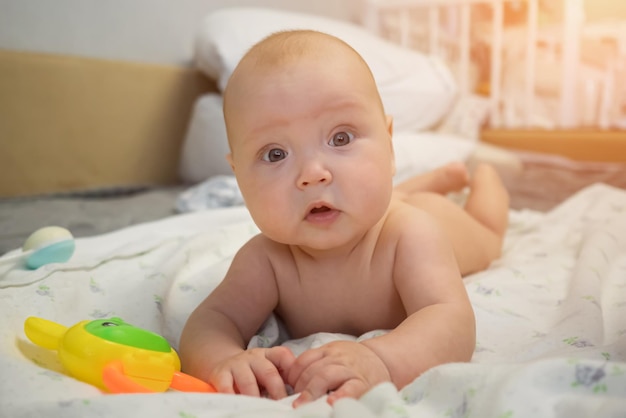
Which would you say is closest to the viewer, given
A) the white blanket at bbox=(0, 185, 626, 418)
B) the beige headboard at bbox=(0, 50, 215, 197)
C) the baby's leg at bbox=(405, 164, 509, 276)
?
the white blanket at bbox=(0, 185, 626, 418)

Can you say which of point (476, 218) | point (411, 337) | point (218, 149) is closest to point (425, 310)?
point (411, 337)

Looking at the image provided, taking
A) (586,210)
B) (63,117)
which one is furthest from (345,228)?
(63,117)

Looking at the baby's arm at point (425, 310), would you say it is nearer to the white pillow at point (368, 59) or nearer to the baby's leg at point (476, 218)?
the baby's leg at point (476, 218)

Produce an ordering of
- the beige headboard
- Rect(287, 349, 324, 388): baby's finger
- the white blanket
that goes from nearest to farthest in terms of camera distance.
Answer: the white blanket
Rect(287, 349, 324, 388): baby's finger
the beige headboard

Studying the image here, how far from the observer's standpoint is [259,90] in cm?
71

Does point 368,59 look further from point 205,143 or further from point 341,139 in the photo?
point 341,139

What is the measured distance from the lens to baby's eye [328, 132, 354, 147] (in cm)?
71

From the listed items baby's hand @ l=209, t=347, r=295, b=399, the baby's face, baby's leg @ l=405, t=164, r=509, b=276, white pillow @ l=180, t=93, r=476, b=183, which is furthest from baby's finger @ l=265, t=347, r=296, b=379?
white pillow @ l=180, t=93, r=476, b=183

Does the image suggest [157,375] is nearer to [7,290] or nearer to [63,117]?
[7,290]

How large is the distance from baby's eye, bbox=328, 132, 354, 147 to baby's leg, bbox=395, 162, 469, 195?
632 mm

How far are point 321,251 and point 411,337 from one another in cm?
21

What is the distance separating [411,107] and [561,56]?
1.07 meters

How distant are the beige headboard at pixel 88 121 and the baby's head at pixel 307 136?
3.65 ft

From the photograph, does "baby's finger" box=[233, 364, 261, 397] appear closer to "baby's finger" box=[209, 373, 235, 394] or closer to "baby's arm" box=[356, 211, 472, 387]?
"baby's finger" box=[209, 373, 235, 394]
